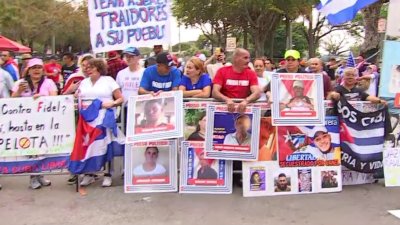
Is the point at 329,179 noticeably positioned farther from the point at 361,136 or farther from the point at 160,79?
the point at 160,79

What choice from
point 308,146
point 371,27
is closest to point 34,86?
point 308,146

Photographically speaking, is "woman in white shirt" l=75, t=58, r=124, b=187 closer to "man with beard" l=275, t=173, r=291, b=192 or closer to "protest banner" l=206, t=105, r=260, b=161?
"protest banner" l=206, t=105, r=260, b=161

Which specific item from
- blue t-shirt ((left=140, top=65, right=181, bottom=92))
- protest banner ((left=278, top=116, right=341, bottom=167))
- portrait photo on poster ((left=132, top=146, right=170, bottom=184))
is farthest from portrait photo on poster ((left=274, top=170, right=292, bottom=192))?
blue t-shirt ((left=140, top=65, right=181, bottom=92))

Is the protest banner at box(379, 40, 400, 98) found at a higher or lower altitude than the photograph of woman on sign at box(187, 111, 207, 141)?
higher

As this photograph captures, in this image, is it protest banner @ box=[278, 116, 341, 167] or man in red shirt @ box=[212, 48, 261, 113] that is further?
→ man in red shirt @ box=[212, 48, 261, 113]

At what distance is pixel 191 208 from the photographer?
6.18m

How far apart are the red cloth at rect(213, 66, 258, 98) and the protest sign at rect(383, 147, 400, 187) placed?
78.0 inches

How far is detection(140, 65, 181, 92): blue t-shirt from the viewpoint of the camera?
7.14 meters

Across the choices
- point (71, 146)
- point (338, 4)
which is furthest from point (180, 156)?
point (338, 4)

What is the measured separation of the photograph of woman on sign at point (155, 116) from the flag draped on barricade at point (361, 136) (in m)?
2.20

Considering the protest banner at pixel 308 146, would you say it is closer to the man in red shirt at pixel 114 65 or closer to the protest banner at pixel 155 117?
the protest banner at pixel 155 117

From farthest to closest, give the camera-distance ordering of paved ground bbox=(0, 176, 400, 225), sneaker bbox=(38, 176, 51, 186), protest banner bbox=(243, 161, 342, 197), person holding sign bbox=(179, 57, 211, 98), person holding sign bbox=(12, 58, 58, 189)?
sneaker bbox=(38, 176, 51, 186), person holding sign bbox=(12, 58, 58, 189), person holding sign bbox=(179, 57, 211, 98), protest banner bbox=(243, 161, 342, 197), paved ground bbox=(0, 176, 400, 225)

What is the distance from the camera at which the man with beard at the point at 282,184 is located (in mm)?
6656

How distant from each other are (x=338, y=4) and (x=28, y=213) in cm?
583
